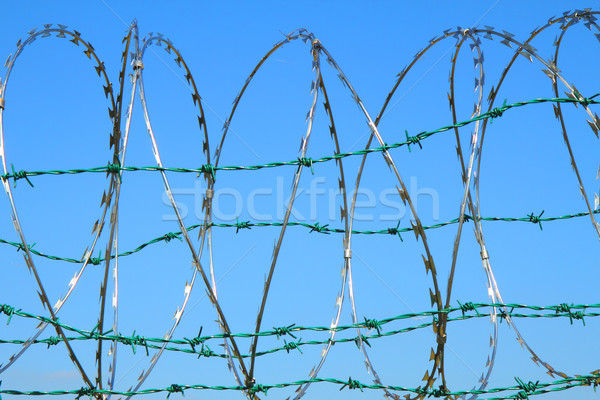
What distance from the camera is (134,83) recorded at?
590 centimetres

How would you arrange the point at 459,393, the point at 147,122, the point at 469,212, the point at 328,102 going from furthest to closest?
the point at 469,212 < the point at 328,102 < the point at 147,122 < the point at 459,393

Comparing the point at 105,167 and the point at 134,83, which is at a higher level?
the point at 134,83

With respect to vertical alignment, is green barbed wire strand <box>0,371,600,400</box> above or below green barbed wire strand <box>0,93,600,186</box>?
below

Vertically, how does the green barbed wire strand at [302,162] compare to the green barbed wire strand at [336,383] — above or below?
above

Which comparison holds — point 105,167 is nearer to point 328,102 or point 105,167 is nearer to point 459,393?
point 328,102

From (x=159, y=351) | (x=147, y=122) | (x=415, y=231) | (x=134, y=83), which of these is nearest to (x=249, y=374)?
(x=159, y=351)

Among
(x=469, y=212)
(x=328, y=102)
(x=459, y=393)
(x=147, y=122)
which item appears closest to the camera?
(x=459, y=393)

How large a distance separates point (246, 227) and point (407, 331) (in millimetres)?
2097

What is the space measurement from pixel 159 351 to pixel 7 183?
1.88 metres

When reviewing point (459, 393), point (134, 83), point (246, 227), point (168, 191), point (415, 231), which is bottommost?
point (459, 393)

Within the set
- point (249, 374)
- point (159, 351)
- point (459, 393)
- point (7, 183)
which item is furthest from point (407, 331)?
point (7, 183)

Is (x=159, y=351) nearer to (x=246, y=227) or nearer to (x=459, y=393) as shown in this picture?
(x=246, y=227)

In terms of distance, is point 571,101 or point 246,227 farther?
point 246,227

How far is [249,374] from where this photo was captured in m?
5.64
